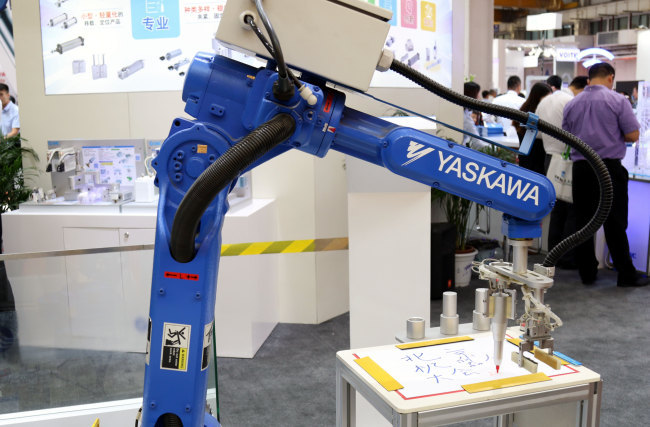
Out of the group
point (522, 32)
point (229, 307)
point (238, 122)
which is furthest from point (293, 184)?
point (522, 32)

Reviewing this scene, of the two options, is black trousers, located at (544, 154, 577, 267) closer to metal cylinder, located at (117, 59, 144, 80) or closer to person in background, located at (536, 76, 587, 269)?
person in background, located at (536, 76, 587, 269)

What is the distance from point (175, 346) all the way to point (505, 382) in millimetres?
925

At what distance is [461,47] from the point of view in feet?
17.4

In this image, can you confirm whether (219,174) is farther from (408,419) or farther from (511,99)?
(511,99)

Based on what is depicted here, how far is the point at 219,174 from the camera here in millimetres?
1367

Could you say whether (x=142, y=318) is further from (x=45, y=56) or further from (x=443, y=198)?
(x=443, y=198)

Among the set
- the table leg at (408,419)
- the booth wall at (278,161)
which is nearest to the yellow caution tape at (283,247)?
the booth wall at (278,161)

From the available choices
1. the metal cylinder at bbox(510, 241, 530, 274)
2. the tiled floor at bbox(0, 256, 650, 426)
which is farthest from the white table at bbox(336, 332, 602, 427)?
the tiled floor at bbox(0, 256, 650, 426)

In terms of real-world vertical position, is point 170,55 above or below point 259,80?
above

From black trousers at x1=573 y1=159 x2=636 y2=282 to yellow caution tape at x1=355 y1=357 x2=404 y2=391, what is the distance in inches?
151

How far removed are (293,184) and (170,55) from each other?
3.89ft

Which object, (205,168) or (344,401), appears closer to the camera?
(205,168)

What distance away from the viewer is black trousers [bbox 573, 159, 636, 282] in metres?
5.39

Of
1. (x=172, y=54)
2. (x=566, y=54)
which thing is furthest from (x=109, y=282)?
(x=566, y=54)
